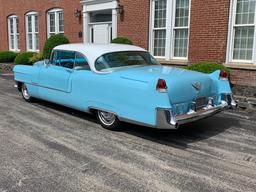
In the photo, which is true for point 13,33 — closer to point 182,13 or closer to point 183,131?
point 182,13

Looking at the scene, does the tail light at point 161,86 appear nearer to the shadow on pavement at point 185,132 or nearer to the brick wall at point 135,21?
the shadow on pavement at point 185,132

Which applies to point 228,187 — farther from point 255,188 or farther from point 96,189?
point 96,189

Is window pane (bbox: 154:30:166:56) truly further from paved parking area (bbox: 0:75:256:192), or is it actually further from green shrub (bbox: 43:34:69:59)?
paved parking area (bbox: 0:75:256:192)

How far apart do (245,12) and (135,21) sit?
15.0 ft

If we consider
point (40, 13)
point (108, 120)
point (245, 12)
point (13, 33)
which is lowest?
point (108, 120)

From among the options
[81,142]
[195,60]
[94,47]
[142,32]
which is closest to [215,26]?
[195,60]

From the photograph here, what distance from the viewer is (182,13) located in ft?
36.1

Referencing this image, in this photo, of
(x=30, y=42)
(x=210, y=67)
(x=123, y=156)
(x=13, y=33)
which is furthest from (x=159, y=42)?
(x=13, y=33)

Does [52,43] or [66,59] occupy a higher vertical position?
[52,43]

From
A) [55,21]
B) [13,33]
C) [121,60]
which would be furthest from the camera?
[13,33]

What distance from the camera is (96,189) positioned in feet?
12.7

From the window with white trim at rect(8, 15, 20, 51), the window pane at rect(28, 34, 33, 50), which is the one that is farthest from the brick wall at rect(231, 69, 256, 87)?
the window with white trim at rect(8, 15, 20, 51)

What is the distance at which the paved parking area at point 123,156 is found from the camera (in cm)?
403

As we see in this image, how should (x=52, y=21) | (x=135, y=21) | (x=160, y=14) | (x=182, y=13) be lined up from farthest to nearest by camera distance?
(x=52, y=21), (x=135, y=21), (x=160, y=14), (x=182, y=13)
